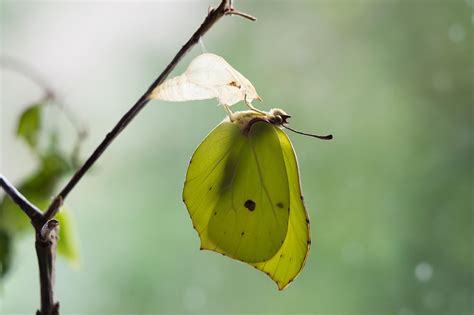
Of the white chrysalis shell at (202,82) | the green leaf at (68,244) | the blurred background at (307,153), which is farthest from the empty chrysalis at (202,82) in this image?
the blurred background at (307,153)

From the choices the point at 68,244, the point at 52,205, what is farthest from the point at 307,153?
the point at 52,205

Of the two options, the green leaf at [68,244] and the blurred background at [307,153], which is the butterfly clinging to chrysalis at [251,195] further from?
the blurred background at [307,153]

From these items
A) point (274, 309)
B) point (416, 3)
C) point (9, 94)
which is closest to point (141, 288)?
point (274, 309)

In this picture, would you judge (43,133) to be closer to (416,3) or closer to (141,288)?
(141,288)

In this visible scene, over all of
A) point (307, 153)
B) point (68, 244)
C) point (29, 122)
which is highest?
point (29, 122)

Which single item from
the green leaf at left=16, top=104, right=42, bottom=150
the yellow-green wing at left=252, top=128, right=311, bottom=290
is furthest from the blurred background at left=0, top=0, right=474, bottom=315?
the yellow-green wing at left=252, top=128, right=311, bottom=290

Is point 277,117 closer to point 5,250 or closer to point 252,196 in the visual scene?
point 252,196
